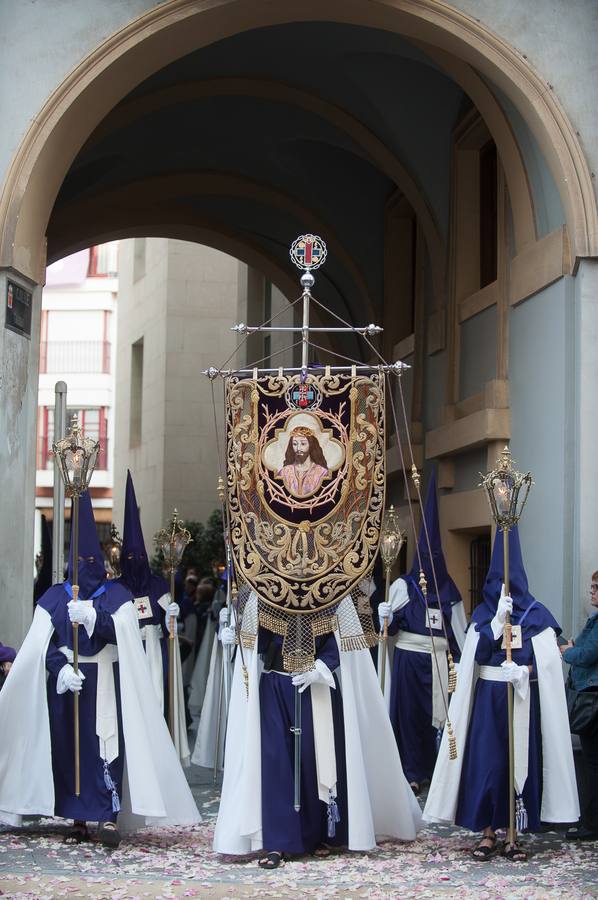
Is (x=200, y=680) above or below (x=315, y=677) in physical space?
below

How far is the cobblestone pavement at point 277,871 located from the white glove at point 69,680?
3.23 feet

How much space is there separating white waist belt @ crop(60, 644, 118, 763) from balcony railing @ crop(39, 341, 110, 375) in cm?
3447

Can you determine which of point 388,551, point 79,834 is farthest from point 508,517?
point 79,834

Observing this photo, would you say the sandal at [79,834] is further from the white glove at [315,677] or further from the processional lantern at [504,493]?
the processional lantern at [504,493]

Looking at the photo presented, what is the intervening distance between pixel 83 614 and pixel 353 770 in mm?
1900

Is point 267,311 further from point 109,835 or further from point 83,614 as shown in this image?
point 109,835

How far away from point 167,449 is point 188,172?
1059 centimetres

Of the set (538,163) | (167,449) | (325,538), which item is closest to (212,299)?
(167,449)

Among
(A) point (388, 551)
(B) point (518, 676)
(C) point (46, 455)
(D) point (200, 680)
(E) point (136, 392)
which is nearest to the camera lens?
(B) point (518, 676)

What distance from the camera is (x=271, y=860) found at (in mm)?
7859

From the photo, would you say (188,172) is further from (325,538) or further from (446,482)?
(325,538)

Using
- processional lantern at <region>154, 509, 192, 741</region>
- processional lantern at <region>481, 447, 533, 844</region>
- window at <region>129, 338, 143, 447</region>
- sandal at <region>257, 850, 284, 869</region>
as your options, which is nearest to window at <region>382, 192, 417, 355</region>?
processional lantern at <region>154, 509, 192, 741</region>

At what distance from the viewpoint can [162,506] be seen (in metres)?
27.0

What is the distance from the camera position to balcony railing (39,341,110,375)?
140 ft
